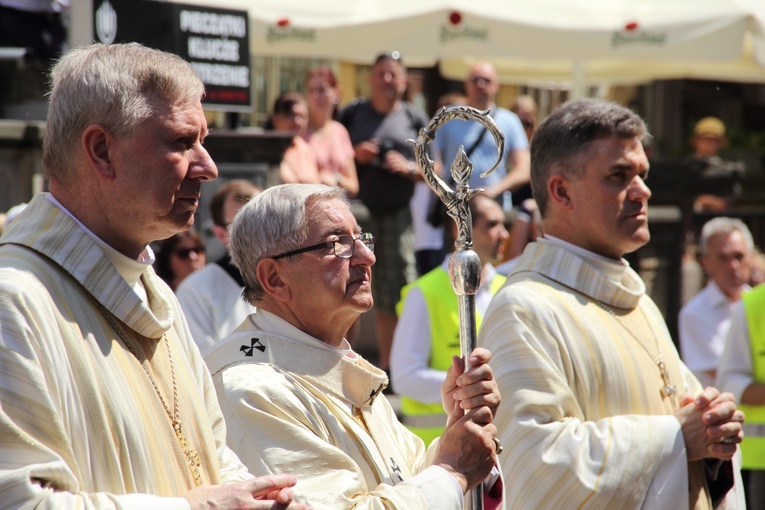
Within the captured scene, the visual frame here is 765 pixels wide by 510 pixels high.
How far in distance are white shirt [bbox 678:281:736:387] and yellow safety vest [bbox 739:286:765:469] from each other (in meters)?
0.94

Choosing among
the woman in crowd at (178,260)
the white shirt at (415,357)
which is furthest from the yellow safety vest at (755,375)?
the woman in crowd at (178,260)

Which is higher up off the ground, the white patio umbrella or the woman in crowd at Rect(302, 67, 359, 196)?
the white patio umbrella

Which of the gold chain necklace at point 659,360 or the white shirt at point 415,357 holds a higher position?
the gold chain necklace at point 659,360

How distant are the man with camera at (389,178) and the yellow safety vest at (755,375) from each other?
292cm

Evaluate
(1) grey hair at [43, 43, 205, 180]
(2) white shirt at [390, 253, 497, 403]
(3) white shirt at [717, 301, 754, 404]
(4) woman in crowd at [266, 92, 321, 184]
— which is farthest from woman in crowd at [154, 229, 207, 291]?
(1) grey hair at [43, 43, 205, 180]

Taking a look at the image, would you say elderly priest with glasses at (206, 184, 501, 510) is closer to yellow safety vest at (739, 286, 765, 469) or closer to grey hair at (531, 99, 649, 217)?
grey hair at (531, 99, 649, 217)

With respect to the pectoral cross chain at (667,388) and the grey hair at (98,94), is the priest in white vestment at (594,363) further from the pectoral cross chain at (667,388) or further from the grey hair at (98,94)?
the grey hair at (98,94)

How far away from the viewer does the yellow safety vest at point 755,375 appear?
20.9 ft

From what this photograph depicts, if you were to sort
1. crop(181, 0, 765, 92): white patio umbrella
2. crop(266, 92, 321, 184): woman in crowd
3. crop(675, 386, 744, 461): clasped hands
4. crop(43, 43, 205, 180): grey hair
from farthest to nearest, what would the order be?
crop(181, 0, 765, 92): white patio umbrella
crop(266, 92, 321, 184): woman in crowd
crop(675, 386, 744, 461): clasped hands
crop(43, 43, 205, 180): grey hair

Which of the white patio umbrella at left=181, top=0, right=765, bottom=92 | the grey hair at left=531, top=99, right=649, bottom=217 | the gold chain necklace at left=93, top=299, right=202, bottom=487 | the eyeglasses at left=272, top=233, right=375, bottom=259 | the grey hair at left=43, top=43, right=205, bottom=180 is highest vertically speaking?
the white patio umbrella at left=181, top=0, right=765, bottom=92

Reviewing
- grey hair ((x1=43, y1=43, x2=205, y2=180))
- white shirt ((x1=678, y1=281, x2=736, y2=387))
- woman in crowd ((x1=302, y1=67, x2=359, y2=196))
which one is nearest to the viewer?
grey hair ((x1=43, y1=43, x2=205, y2=180))

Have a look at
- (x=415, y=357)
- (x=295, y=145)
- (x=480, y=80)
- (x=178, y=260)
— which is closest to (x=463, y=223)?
(x=415, y=357)

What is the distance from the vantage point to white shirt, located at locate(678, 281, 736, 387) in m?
7.52

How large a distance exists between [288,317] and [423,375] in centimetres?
277
